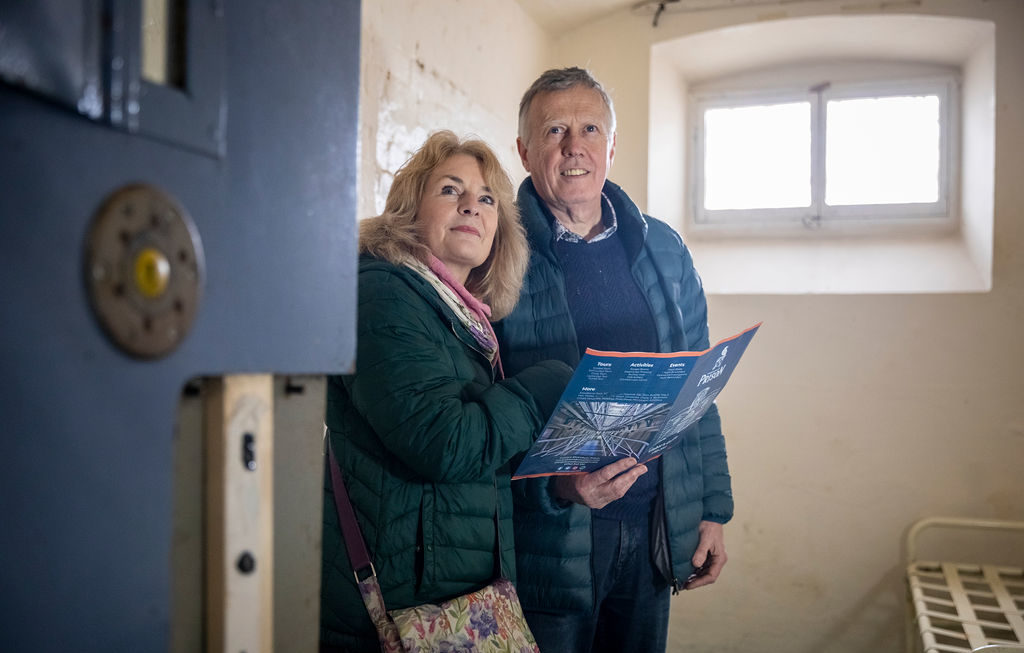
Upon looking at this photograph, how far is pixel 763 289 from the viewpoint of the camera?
323 cm

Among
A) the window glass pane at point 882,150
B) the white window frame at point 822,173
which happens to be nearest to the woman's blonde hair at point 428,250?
the white window frame at point 822,173

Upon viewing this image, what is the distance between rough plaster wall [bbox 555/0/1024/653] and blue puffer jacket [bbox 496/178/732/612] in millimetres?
1419

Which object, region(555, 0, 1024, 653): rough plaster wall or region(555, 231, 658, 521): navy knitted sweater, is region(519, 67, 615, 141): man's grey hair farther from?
region(555, 0, 1024, 653): rough plaster wall

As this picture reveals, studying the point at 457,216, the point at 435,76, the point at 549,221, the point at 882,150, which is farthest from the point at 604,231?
the point at 882,150

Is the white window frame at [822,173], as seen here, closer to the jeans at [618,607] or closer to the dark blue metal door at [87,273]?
the jeans at [618,607]

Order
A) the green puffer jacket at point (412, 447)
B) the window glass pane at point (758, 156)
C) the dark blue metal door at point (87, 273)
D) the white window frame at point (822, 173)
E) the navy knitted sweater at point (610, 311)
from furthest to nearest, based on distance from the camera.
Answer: the window glass pane at point (758, 156) → the white window frame at point (822, 173) → the navy knitted sweater at point (610, 311) → the green puffer jacket at point (412, 447) → the dark blue metal door at point (87, 273)

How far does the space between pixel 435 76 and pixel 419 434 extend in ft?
5.07

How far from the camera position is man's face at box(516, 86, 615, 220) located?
5.61 feet

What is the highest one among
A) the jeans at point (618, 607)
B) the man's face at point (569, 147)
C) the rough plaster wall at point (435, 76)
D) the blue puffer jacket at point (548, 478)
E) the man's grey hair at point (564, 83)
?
the rough plaster wall at point (435, 76)

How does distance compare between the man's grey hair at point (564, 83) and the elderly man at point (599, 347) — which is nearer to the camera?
the elderly man at point (599, 347)

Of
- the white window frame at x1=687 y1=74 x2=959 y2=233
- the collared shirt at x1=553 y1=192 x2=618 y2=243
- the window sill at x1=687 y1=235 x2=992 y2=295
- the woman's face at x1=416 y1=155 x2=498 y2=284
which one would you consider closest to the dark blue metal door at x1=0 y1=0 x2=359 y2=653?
the woman's face at x1=416 y1=155 x2=498 y2=284

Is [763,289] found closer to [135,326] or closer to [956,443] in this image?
[956,443]

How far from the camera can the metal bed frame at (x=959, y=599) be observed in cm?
212

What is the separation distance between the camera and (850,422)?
3041 mm
